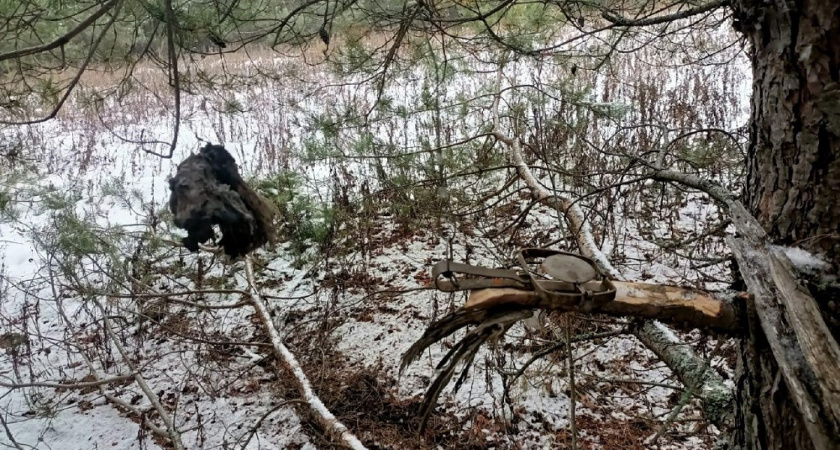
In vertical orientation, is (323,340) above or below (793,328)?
below

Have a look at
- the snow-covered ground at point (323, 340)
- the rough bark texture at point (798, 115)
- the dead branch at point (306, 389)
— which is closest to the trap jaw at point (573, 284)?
the rough bark texture at point (798, 115)

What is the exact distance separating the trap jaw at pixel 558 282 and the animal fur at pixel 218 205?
36 centimetres

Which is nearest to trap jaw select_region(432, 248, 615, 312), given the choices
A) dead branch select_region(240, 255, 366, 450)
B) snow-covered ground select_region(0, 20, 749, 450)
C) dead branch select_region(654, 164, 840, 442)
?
dead branch select_region(654, 164, 840, 442)

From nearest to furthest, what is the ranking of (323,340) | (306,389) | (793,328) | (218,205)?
(793,328) → (218,205) → (306,389) → (323,340)

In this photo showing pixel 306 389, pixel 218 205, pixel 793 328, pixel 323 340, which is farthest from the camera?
pixel 323 340

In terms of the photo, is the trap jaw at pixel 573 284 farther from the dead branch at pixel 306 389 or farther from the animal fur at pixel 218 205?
the dead branch at pixel 306 389

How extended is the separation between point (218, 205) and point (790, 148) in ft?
3.46

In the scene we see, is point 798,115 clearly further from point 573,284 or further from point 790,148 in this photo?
point 573,284

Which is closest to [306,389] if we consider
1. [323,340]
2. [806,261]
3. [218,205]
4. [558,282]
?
[323,340]

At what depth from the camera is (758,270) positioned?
883 millimetres

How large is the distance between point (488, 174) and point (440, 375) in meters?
4.04

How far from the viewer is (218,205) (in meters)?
0.87

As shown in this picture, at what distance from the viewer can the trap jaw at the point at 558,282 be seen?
2.62 feet

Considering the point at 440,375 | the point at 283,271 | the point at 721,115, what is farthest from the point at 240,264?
the point at 721,115
